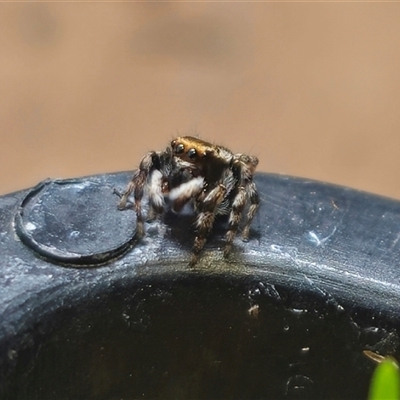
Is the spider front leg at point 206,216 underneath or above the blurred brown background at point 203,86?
above

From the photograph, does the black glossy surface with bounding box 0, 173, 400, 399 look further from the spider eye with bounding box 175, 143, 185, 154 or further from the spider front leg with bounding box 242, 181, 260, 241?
the spider eye with bounding box 175, 143, 185, 154

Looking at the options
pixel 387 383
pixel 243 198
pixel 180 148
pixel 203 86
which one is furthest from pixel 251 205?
pixel 203 86

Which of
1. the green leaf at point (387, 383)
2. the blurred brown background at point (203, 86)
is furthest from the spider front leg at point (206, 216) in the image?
the blurred brown background at point (203, 86)

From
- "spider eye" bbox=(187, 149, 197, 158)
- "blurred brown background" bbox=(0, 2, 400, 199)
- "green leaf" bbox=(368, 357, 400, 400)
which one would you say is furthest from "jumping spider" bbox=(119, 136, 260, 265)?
"blurred brown background" bbox=(0, 2, 400, 199)

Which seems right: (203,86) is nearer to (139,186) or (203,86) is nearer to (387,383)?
(139,186)

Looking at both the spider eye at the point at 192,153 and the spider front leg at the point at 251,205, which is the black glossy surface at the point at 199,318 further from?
the spider eye at the point at 192,153

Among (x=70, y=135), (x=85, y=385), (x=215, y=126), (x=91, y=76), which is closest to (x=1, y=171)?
(x=70, y=135)

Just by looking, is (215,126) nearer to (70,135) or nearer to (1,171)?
(70,135)
